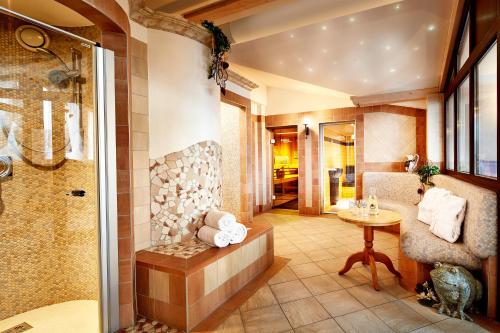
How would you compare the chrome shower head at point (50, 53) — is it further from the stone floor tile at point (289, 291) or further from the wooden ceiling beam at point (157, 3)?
the stone floor tile at point (289, 291)

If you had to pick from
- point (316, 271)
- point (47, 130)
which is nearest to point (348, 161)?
point (316, 271)

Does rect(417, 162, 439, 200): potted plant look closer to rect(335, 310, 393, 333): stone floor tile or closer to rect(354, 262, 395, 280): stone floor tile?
rect(354, 262, 395, 280): stone floor tile

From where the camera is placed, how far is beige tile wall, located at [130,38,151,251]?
91.5 inches

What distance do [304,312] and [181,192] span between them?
1572 millimetres

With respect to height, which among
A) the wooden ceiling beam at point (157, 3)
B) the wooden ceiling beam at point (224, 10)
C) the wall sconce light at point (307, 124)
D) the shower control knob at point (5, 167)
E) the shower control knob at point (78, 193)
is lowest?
the shower control knob at point (78, 193)

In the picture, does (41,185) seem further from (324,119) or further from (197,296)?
(324,119)

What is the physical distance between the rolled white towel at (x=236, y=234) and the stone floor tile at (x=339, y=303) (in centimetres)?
90

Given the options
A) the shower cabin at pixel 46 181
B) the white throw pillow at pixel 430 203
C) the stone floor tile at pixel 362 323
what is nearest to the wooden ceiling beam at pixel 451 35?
the white throw pillow at pixel 430 203

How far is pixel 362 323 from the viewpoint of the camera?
6.51ft

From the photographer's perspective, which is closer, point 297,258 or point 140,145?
point 140,145

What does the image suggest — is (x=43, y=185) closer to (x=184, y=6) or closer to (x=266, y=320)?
(x=184, y=6)

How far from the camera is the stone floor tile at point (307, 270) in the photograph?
9.44 ft

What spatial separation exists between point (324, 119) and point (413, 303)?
13.8 ft

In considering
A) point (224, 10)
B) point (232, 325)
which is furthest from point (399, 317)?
point (224, 10)
